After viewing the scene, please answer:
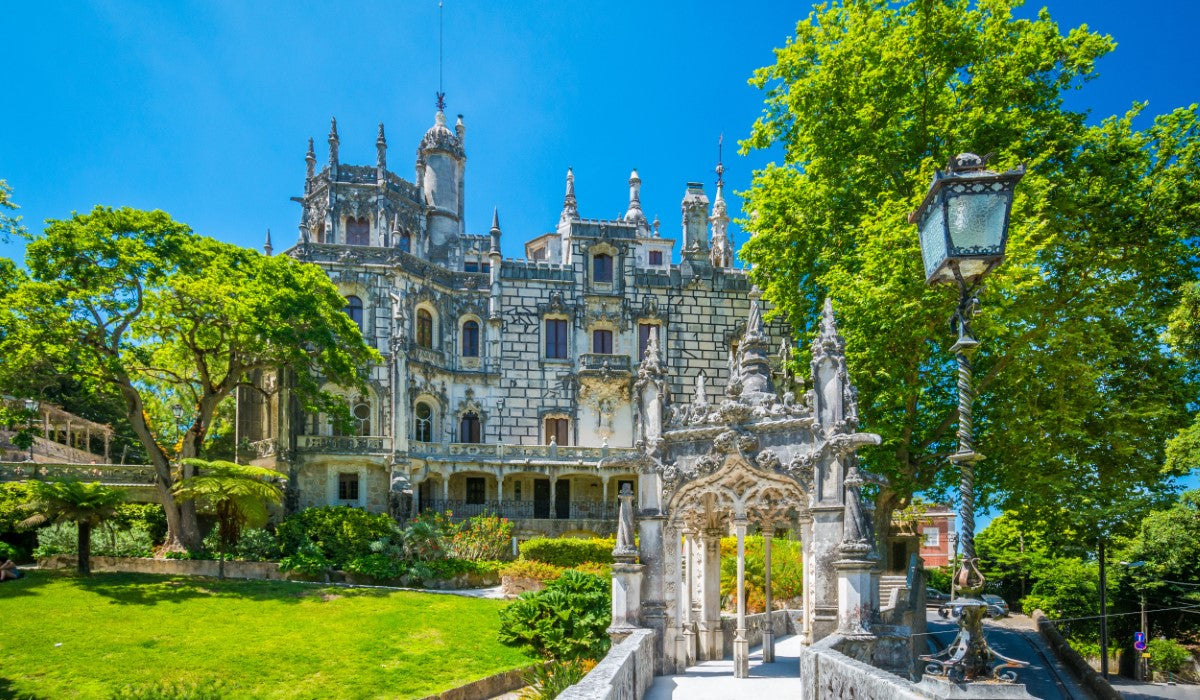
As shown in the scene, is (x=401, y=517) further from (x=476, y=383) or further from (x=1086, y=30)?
(x=1086, y=30)

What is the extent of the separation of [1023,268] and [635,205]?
3924 centimetres

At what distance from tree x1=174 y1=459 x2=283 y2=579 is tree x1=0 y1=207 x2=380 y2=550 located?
2.79 feet

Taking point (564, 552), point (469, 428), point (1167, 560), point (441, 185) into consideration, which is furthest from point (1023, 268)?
point (441, 185)

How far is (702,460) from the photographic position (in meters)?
16.2

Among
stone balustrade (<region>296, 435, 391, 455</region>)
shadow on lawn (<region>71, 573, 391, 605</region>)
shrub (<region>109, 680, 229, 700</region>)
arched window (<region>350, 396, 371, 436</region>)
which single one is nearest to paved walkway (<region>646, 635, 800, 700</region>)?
shrub (<region>109, 680, 229, 700</region>)

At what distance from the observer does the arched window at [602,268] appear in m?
44.8

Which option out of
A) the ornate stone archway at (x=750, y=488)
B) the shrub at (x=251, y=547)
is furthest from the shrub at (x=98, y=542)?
the ornate stone archway at (x=750, y=488)

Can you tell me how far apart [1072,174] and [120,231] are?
26.3 metres

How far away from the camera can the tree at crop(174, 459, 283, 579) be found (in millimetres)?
28734

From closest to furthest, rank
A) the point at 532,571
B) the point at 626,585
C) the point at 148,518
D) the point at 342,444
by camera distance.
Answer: the point at 626,585 → the point at 532,571 → the point at 148,518 → the point at 342,444

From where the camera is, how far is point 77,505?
83.8 ft

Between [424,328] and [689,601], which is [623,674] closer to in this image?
[689,601]

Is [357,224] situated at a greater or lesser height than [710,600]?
greater

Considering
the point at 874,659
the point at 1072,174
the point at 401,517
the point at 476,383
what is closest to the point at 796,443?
the point at 874,659
